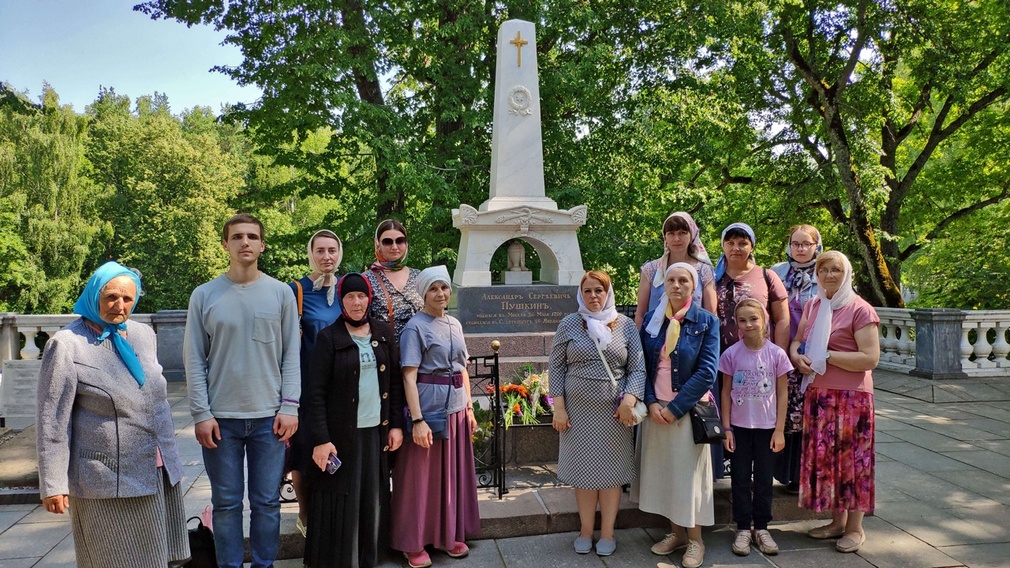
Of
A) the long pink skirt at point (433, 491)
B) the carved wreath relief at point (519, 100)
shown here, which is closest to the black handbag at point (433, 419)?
the long pink skirt at point (433, 491)

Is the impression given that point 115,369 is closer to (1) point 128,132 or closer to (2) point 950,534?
(2) point 950,534

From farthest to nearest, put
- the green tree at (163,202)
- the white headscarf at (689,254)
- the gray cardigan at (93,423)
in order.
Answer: the green tree at (163,202) < the white headscarf at (689,254) < the gray cardigan at (93,423)

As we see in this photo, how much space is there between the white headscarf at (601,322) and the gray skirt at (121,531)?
7.63 ft

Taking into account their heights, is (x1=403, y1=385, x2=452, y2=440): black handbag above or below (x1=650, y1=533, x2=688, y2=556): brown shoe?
above

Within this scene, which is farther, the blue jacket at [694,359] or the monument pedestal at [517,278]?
the monument pedestal at [517,278]

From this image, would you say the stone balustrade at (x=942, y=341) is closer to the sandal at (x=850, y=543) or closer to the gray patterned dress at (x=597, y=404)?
the sandal at (x=850, y=543)

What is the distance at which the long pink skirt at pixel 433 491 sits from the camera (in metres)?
3.69

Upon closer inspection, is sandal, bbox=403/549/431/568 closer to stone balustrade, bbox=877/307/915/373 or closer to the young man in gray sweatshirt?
the young man in gray sweatshirt

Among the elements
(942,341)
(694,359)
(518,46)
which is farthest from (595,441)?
(942,341)

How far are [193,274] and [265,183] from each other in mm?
5729

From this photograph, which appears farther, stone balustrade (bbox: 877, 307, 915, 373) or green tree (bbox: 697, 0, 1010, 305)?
green tree (bbox: 697, 0, 1010, 305)

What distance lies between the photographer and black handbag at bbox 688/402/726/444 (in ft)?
11.8

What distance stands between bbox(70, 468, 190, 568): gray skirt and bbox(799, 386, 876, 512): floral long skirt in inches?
142

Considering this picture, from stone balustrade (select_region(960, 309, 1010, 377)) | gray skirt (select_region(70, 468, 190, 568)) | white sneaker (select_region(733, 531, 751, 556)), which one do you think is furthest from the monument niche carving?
stone balustrade (select_region(960, 309, 1010, 377))
